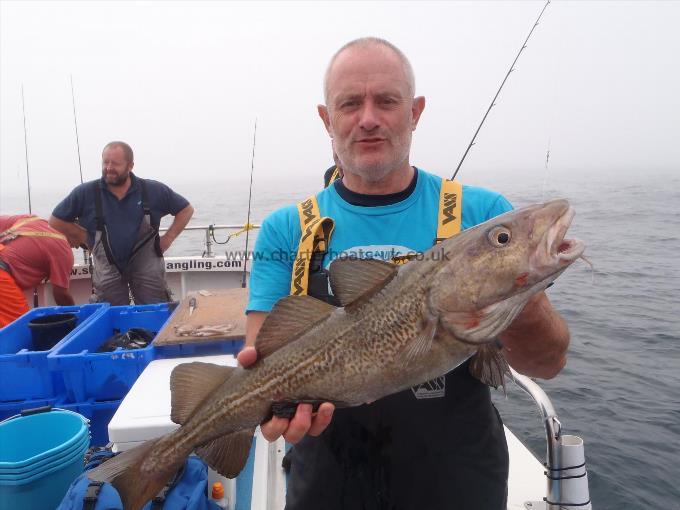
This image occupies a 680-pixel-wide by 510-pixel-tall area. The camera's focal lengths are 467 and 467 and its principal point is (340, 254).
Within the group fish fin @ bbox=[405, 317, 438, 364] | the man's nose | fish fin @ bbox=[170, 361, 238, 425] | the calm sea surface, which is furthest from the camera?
the calm sea surface

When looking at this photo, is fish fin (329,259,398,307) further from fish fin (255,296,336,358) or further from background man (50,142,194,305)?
background man (50,142,194,305)

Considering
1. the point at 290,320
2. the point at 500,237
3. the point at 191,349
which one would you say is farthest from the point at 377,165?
the point at 191,349

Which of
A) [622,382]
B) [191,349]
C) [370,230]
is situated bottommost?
[622,382]

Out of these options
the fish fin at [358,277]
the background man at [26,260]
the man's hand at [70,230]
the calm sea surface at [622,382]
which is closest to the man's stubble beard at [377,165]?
the fish fin at [358,277]

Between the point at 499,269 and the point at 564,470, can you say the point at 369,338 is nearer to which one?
the point at 499,269

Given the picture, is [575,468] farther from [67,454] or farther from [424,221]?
[67,454]

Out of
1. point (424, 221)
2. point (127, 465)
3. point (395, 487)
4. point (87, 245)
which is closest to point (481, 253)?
point (424, 221)

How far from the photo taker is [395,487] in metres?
2.25

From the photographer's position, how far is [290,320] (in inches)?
83.4

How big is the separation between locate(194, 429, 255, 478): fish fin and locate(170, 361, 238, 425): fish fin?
6.8 inches

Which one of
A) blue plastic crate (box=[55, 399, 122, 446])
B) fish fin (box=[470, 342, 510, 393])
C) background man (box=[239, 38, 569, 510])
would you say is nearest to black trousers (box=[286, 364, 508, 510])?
background man (box=[239, 38, 569, 510])

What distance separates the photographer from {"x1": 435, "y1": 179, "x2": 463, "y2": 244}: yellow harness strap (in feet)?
7.64

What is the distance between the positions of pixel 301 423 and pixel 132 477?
0.84 metres

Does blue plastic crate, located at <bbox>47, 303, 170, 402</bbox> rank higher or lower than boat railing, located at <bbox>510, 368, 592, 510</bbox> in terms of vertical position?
lower
